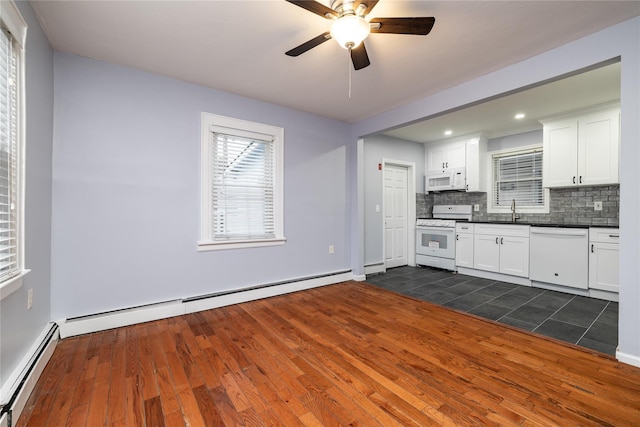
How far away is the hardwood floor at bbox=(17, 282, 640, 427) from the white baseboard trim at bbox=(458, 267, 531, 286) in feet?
6.29

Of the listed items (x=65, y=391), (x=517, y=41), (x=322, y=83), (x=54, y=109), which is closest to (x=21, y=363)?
(x=65, y=391)

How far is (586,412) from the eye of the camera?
1.51 m

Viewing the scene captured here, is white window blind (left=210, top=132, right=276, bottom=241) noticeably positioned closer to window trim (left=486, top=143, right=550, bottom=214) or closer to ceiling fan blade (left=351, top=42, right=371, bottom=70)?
ceiling fan blade (left=351, top=42, right=371, bottom=70)

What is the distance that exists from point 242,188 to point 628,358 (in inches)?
146

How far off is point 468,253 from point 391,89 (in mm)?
3144

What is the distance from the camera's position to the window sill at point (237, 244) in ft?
9.96

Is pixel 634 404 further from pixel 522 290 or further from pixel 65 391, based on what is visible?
pixel 65 391

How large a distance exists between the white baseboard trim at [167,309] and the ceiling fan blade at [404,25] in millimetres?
2939

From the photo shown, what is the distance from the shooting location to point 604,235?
336cm

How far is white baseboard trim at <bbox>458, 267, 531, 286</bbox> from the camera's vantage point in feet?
13.4

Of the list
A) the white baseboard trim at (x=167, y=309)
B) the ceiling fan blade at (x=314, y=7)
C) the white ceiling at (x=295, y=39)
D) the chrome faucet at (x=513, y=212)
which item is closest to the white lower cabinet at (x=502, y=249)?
the chrome faucet at (x=513, y=212)

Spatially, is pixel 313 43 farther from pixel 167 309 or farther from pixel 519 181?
pixel 519 181

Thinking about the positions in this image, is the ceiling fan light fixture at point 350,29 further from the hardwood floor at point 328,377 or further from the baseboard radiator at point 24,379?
the baseboard radiator at point 24,379

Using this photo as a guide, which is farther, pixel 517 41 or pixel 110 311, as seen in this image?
pixel 110 311
